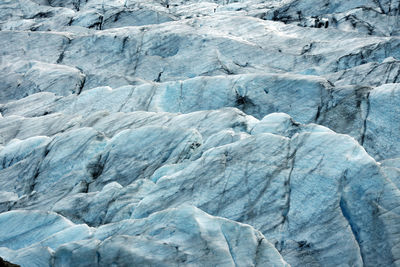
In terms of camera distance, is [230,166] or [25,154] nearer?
[230,166]

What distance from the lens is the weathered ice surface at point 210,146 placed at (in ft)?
47.5

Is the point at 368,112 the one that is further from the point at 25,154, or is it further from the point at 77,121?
the point at 25,154

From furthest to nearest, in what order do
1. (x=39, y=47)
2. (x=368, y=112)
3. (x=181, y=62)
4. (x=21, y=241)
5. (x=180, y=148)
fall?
(x=39, y=47), (x=181, y=62), (x=368, y=112), (x=180, y=148), (x=21, y=241)

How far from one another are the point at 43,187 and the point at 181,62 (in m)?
17.0

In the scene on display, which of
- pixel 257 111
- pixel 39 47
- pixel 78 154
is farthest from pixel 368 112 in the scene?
pixel 39 47

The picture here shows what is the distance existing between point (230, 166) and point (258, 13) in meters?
27.0

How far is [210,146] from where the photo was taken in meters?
19.6

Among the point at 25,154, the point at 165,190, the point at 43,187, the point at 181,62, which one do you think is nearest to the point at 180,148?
the point at 165,190

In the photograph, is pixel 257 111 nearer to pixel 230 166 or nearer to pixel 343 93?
pixel 343 93

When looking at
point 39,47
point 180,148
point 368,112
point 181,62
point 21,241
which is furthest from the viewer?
point 39,47

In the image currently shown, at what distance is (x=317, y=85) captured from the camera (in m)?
24.0

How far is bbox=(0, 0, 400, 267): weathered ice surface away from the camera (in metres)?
14.5

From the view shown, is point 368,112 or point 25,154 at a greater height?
point 368,112

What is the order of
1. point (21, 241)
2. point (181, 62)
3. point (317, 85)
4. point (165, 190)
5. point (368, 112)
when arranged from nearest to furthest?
1. point (21, 241)
2. point (165, 190)
3. point (368, 112)
4. point (317, 85)
5. point (181, 62)
